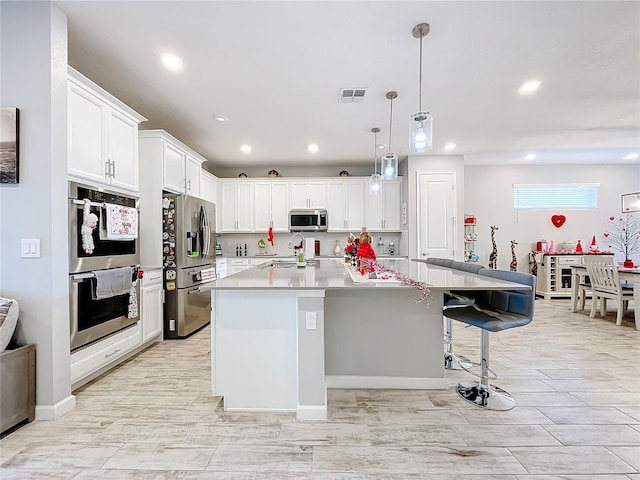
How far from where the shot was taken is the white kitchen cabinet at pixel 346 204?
609 centimetres

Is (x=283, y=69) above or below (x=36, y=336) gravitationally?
above

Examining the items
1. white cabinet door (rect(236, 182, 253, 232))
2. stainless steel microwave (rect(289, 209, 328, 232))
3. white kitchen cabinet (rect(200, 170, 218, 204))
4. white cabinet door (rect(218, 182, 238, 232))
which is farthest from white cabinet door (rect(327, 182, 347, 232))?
white kitchen cabinet (rect(200, 170, 218, 204))

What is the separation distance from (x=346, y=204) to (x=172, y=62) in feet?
12.9

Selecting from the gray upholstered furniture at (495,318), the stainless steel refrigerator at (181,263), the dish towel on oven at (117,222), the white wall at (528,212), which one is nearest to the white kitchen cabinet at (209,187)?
the stainless steel refrigerator at (181,263)

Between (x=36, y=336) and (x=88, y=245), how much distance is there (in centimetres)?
67

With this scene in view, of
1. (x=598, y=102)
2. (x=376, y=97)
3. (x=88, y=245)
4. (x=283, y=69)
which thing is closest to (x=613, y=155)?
(x=598, y=102)

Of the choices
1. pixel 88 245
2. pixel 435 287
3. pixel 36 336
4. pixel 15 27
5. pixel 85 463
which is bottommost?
pixel 85 463

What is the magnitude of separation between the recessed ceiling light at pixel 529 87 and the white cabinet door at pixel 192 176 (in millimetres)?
3912

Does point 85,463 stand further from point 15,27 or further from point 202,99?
point 202,99

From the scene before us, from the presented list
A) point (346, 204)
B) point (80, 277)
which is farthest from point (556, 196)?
point (80, 277)

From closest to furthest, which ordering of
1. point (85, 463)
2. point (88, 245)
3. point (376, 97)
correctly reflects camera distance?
point (85, 463), point (88, 245), point (376, 97)

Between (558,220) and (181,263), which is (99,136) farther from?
(558,220)

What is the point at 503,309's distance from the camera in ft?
7.82

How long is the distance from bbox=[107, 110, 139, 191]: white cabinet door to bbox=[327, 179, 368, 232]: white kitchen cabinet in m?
3.60
